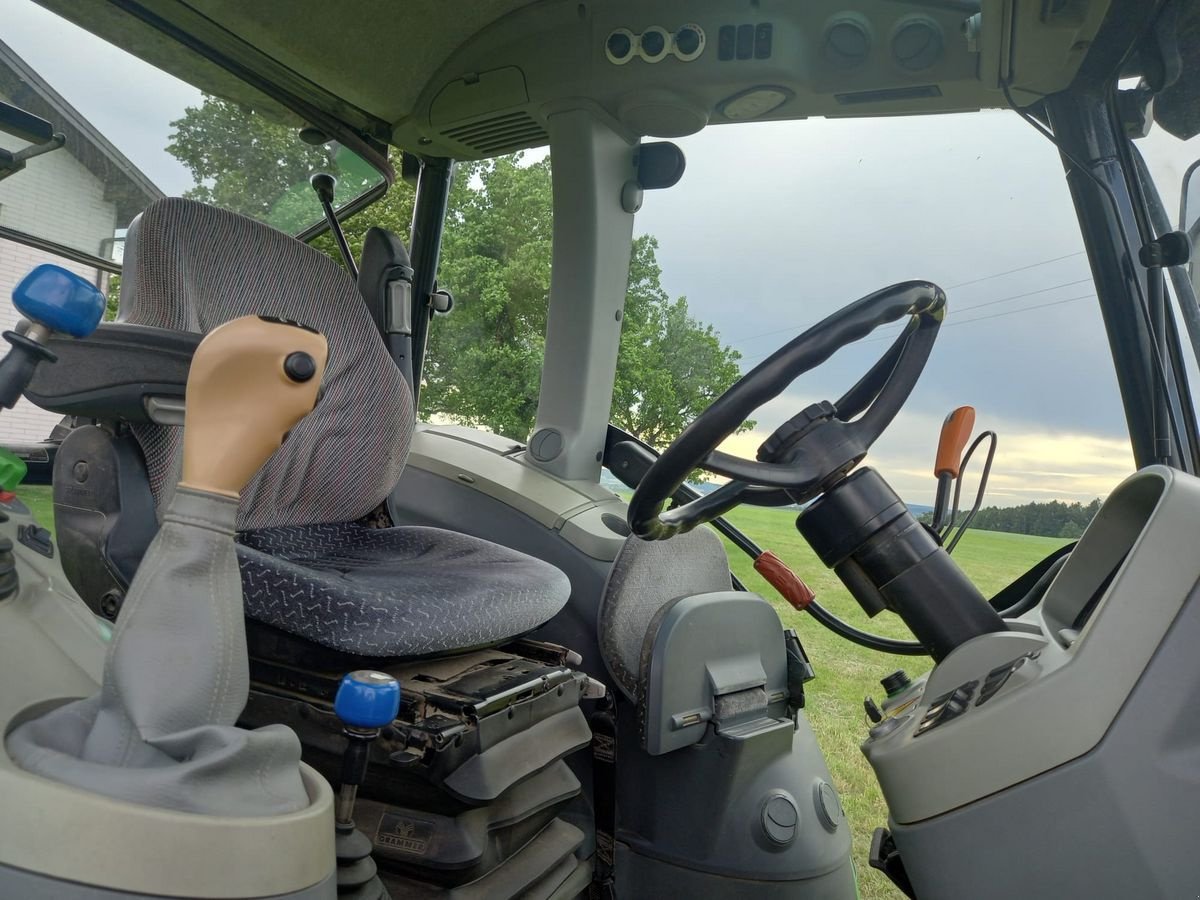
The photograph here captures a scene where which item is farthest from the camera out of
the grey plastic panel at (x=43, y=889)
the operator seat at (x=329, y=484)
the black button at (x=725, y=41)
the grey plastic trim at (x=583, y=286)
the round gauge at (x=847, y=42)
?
the grey plastic trim at (x=583, y=286)

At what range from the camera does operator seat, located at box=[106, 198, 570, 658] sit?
108 centimetres

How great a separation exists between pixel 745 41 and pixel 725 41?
0.04 metres

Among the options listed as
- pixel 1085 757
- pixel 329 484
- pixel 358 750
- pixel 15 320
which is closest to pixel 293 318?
pixel 329 484

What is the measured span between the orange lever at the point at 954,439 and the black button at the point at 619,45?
1081 millimetres

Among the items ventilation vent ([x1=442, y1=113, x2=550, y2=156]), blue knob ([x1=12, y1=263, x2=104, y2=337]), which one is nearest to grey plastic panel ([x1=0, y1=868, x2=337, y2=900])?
blue knob ([x1=12, y1=263, x2=104, y2=337])

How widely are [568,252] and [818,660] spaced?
116cm

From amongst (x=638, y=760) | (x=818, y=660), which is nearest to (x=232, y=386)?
(x=638, y=760)

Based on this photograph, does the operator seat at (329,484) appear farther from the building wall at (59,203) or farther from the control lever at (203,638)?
the control lever at (203,638)

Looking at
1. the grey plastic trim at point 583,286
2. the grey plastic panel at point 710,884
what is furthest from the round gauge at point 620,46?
the grey plastic panel at point 710,884

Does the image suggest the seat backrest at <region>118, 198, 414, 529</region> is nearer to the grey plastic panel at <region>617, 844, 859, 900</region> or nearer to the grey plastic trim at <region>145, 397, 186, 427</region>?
the grey plastic trim at <region>145, 397, 186, 427</region>

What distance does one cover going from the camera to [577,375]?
188 centimetres

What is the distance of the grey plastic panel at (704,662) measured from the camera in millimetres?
1401

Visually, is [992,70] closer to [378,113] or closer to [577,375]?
[577,375]

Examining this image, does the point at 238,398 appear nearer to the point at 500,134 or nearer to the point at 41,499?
the point at 41,499
